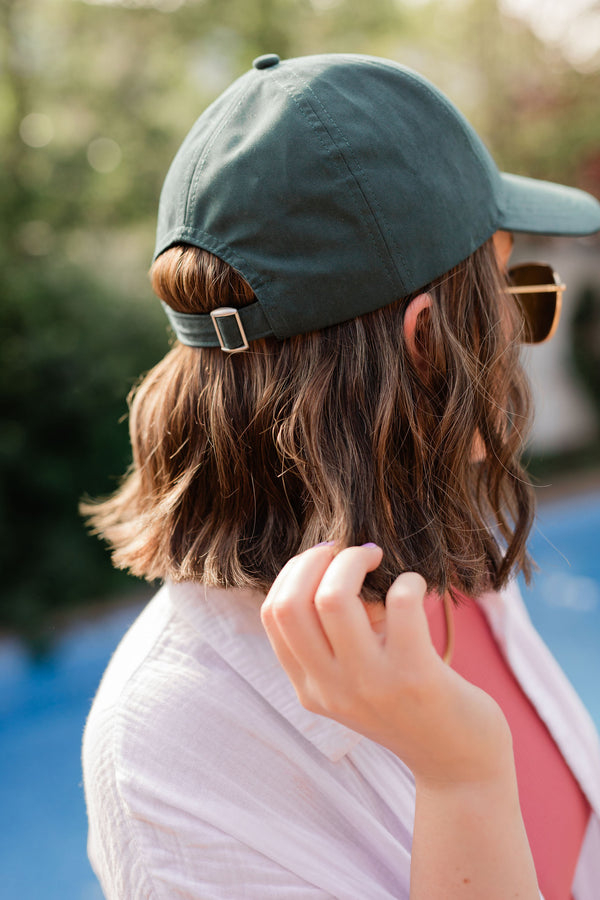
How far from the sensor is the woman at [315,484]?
88cm

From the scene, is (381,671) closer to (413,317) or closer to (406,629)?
(406,629)

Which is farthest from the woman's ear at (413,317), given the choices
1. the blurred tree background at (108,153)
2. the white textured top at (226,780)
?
the blurred tree background at (108,153)

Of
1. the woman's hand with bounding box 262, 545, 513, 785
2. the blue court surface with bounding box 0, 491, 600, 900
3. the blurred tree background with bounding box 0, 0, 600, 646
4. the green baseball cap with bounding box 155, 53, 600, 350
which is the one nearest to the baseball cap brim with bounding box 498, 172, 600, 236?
the green baseball cap with bounding box 155, 53, 600, 350

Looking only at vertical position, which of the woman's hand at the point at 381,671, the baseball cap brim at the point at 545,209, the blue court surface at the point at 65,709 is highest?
the baseball cap brim at the point at 545,209

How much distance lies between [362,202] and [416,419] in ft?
1.02

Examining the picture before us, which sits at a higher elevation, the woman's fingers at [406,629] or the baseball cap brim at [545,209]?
the baseball cap brim at [545,209]

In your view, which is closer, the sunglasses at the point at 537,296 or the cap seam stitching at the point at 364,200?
the cap seam stitching at the point at 364,200

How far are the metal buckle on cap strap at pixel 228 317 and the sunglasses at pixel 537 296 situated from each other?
604mm

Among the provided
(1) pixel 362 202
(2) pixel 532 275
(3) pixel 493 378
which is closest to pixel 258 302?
(1) pixel 362 202

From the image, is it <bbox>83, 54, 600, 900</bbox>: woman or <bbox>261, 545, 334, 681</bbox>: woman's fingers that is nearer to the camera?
<bbox>261, 545, 334, 681</bbox>: woman's fingers

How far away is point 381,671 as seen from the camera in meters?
0.77

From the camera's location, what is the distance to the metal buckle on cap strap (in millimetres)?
1004

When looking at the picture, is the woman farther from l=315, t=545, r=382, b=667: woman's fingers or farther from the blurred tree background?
the blurred tree background

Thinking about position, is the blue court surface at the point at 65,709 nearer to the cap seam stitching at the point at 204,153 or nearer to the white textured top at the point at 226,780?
the white textured top at the point at 226,780
